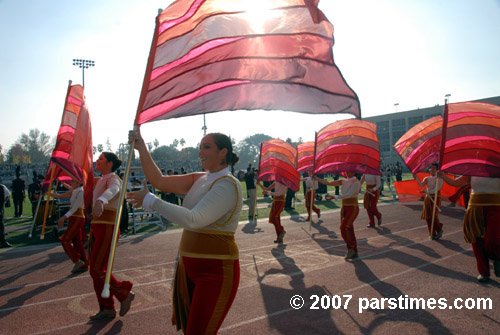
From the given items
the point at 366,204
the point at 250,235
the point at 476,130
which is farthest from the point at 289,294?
the point at 366,204

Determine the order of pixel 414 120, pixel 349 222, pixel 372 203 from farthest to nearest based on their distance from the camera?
pixel 414 120 < pixel 372 203 < pixel 349 222

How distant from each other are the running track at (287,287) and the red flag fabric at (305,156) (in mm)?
3229

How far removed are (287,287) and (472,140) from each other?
14.3 feet

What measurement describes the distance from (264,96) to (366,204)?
1070 centimetres

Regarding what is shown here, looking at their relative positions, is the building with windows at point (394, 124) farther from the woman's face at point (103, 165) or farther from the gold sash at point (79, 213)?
the woman's face at point (103, 165)

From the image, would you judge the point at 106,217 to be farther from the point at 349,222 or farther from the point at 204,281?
the point at 349,222

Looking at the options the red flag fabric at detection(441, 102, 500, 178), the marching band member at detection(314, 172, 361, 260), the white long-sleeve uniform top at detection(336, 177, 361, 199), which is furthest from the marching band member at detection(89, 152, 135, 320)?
the red flag fabric at detection(441, 102, 500, 178)

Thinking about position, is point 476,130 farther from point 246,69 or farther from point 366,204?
point 366,204

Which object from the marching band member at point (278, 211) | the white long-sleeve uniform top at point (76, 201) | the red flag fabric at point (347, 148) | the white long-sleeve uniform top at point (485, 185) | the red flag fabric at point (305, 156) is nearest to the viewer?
the white long-sleeve uniform top at point (485, 185)

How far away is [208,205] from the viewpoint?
8.72 feet

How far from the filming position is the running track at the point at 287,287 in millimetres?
4746

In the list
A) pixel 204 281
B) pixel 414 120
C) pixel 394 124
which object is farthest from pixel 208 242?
pixel 394 124

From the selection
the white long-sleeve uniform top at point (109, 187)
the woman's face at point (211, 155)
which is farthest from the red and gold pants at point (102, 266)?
the woman's face at point (211, 155)

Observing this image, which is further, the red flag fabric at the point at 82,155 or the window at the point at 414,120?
the window at the point at 414,120
